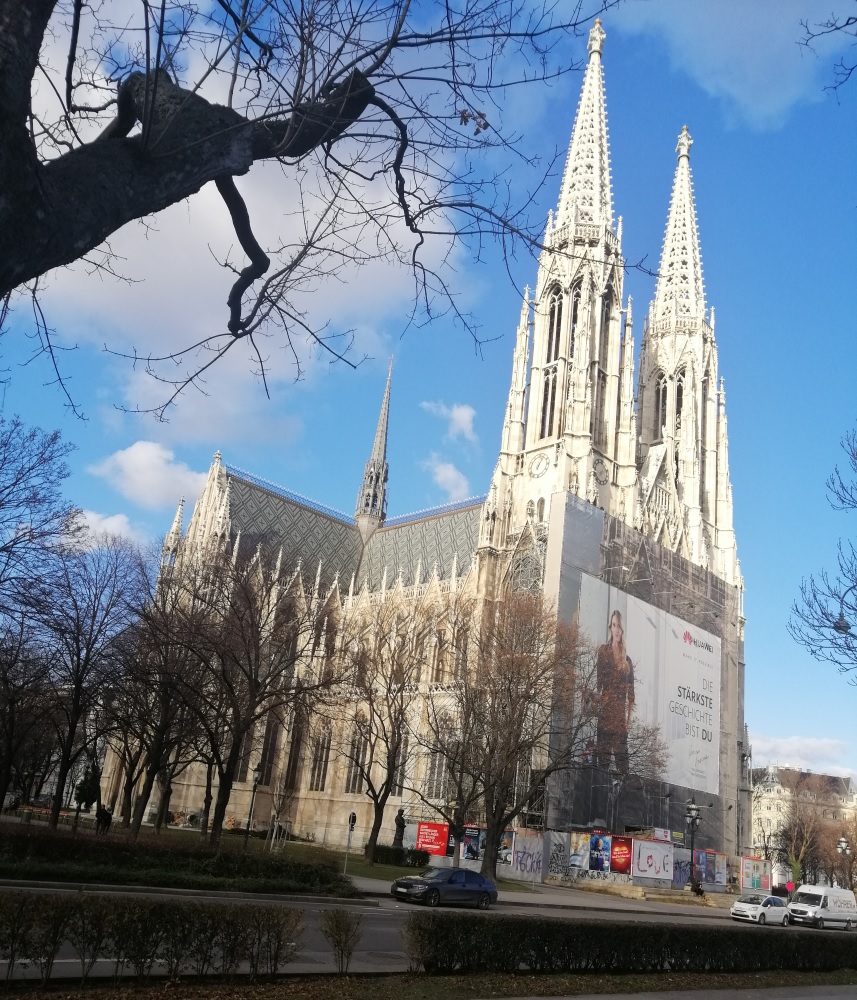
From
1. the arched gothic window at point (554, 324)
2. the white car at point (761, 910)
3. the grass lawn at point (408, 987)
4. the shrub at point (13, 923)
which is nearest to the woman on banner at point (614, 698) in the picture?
the white car at point (761, 910)

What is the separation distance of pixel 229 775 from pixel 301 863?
11.5ft

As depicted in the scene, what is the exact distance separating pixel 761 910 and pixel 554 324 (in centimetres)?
3976

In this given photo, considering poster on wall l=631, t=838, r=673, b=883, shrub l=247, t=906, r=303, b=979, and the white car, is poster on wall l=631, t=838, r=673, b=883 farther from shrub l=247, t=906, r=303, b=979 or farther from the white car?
shrub l=247, t=906, r=303, b=979

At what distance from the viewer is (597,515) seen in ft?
159

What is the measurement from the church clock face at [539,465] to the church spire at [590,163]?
57.8 ft

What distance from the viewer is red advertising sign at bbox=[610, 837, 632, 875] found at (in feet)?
121

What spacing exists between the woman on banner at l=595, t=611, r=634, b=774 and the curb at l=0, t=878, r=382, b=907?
18.8 metres

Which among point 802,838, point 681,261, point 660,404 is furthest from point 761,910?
point 681,261

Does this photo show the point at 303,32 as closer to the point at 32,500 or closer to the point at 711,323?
the point at 32,500

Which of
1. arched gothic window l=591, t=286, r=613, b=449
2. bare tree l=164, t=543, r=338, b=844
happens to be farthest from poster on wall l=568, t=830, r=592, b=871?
arched gothic window l=591, t=286, r=613, b=449

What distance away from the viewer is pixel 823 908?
3309 cm

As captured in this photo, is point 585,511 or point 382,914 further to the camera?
point 585,511

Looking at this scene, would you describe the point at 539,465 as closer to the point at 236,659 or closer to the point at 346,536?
the point at 346,536

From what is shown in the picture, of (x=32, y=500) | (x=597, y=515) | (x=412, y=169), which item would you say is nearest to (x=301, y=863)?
(x=32, y=500)
